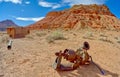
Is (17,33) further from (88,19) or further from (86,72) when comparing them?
(88,19)

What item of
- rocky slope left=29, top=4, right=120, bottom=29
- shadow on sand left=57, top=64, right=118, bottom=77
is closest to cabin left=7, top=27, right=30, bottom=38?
shadow on sand left=57, top=64, right=118, bottom=77

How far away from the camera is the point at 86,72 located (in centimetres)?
633

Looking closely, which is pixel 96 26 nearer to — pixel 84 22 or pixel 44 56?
pixel 84 22

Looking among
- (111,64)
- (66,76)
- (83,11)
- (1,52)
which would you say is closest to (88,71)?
(66,76)

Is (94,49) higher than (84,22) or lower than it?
lower

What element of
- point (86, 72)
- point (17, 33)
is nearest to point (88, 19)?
point (17, 33)

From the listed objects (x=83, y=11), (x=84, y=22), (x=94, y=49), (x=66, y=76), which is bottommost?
(x=66, y=76)

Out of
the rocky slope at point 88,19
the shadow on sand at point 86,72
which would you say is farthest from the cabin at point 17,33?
the rocky slope at point 88,19

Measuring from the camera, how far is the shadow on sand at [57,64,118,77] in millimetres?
6056

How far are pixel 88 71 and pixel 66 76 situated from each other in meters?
0.95

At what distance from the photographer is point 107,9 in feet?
260

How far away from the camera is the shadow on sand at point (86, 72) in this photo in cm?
→ 606

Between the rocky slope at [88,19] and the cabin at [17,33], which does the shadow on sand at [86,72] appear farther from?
the rocky slope at [88,19]

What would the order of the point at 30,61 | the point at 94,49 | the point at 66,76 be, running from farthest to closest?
the point at 94,49 → the point at 30,61 → the point at 66,76
